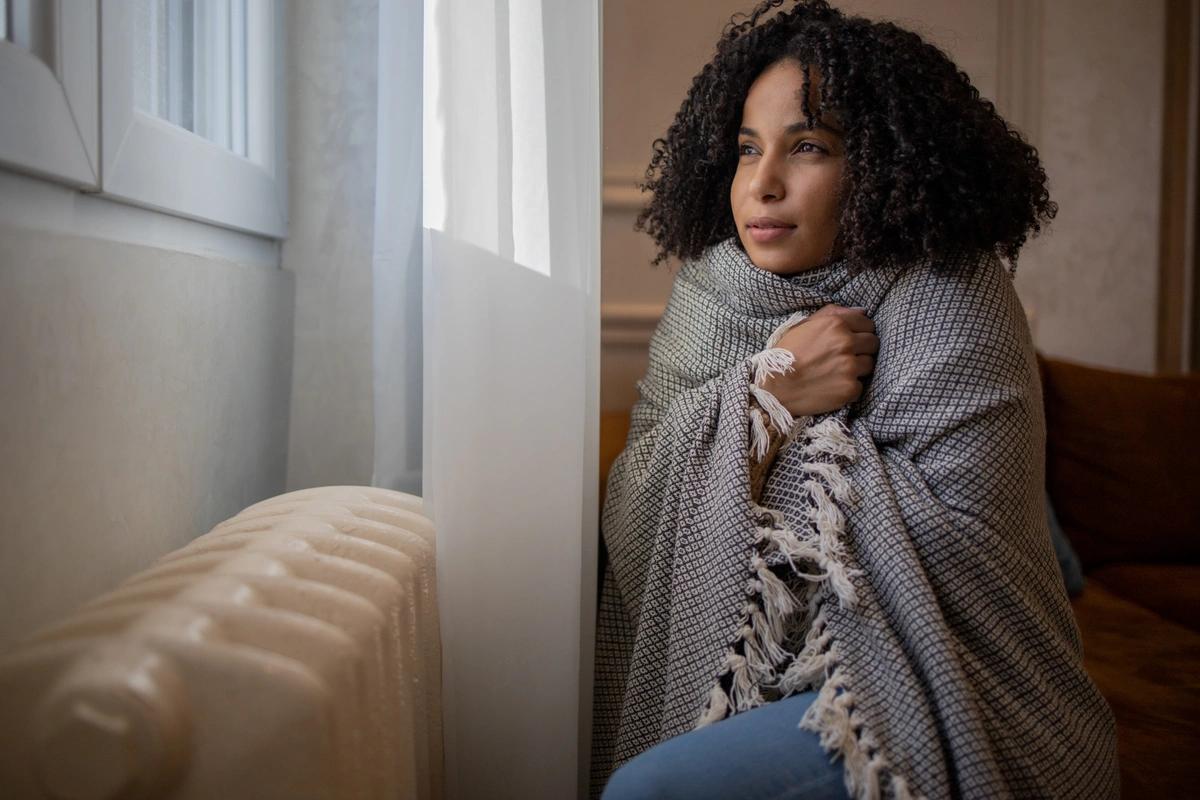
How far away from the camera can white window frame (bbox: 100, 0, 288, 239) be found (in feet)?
2.64

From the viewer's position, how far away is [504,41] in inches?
35.2

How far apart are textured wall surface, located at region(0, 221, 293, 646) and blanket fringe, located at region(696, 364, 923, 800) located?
1.81 ft

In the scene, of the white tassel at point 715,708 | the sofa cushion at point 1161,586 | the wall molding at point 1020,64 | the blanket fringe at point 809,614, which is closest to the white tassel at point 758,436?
the blanket fringe at point 809,614

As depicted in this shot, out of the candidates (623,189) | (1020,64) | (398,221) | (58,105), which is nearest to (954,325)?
(398,221)

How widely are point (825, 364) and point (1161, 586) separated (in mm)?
1016

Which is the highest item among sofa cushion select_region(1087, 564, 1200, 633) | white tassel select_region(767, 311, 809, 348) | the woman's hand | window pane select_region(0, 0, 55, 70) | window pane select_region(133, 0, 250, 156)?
window pane select_region(133, 0, 250, 156)

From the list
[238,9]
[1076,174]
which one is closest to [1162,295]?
[1076,174]

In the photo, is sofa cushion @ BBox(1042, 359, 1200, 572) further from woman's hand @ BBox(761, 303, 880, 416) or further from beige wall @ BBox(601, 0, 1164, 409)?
woman's hand @ BBox(761, 303, 880, 416)

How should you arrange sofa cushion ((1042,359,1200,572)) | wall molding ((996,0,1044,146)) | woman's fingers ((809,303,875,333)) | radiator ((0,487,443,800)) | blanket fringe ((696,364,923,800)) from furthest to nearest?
wall molding ((996,0,1044,146)), sofa cushion ((1042,359,1200,572)), woman's fingers ((809,303,875,333)), blanket fringe ((696,364,923,800)), radiator ((0,487,443,800))

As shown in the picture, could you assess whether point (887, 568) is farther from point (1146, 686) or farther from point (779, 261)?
point (1146, 686)

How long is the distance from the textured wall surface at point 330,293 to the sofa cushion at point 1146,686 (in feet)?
3.16

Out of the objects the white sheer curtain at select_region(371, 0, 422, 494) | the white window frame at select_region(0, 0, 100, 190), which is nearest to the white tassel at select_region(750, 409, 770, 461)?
the white sheer curtain at select_region(371, 0, 422, 494)

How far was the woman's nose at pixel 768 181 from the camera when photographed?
3.39 ft

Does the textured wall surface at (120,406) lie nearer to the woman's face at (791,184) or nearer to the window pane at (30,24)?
the window pane at (30,24)
